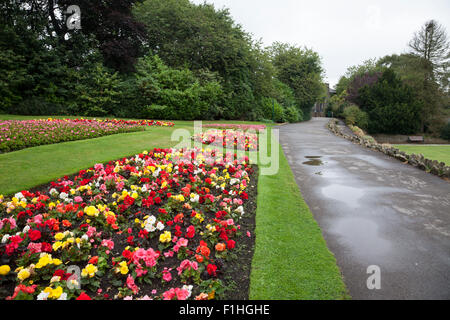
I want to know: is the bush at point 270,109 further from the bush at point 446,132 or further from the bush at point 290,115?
the bush at point 446,132

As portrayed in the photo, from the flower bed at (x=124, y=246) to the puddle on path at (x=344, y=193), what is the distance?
193cm

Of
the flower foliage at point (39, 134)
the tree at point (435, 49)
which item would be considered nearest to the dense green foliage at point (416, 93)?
the tree at point (435, 49)

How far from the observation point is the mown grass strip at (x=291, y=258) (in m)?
2.49

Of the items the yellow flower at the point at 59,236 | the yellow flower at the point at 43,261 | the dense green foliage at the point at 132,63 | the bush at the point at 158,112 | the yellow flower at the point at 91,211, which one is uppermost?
the dense green foliage at the point at 132,63

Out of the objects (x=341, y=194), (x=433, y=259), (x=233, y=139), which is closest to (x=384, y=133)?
(x=233, y=139)

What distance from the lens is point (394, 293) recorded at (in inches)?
97.7

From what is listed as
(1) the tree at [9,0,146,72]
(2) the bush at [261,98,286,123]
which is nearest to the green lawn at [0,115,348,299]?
(1) the tree at [9,0,146,72]

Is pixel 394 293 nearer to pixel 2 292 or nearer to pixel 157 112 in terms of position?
pixel 2 292

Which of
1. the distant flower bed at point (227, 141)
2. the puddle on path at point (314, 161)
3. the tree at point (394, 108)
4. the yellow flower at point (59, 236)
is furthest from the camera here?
the tree at point (394, 108)

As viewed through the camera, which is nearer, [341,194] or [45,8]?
[341,194]

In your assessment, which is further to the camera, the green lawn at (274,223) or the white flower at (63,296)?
the green lawn at (274,223)

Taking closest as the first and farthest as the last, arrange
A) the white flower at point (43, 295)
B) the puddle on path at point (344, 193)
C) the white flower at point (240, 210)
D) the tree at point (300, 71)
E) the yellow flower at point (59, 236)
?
the white flower at point (43, 295) → the yellow flower at point (59, 236) → the white flower at point (240, 210) → the puddle on path at point (344, 193) → the tree at point (300, 71)

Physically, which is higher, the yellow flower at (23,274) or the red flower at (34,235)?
the red flower at (34,235)
